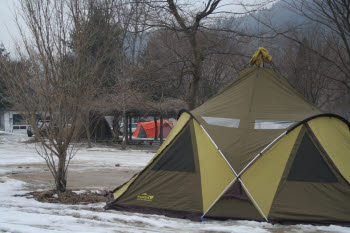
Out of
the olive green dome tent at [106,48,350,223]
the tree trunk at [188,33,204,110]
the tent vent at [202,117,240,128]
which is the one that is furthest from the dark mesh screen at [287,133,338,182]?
the tree trunk at [188,33,204,110]

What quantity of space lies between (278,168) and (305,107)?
1.69m

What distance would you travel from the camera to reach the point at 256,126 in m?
7.50

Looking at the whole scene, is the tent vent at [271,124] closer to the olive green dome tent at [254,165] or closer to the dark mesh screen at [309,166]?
the olive green dome tent at [254,165]

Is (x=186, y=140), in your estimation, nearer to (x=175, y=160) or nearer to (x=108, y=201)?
(x=175, y=160)

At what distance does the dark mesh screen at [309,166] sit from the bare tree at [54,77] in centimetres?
466

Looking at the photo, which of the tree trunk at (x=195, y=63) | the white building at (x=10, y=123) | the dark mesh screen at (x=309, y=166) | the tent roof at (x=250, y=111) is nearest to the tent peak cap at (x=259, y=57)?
the tent roof at (x=250, y=111)

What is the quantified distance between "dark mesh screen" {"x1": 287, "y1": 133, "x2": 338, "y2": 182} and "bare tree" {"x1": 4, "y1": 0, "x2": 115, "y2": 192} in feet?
15.3

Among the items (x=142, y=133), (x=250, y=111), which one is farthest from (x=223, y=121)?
(x=142, y=133)

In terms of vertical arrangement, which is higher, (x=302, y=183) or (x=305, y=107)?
(x=305, y=107)

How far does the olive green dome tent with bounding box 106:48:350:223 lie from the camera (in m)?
6.86

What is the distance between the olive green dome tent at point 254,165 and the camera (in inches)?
270

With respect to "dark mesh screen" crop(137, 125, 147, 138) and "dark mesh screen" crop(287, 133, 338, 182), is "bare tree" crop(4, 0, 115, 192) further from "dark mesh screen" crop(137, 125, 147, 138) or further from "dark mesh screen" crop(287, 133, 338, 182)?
"dark mesh screen" crop(137, 125, 147, 138)

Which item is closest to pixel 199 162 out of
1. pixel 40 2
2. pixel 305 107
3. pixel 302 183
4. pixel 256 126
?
pixel 256 126

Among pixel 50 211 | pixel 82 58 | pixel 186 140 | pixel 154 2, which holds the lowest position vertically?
pixel 50 211
